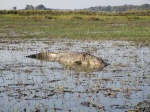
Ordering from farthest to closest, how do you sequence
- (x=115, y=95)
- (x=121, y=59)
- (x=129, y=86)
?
(x=121, y=59) < (x=129, y=86) < (x=115, y=95)

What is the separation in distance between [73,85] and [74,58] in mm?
4016

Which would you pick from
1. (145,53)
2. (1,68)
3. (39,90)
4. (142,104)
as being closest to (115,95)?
(142,104)

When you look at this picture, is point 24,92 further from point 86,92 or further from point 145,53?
point 145,53

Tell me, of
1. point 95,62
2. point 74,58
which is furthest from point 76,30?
point 95,62

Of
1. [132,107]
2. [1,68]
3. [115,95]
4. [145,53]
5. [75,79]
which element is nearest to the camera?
[132,107]

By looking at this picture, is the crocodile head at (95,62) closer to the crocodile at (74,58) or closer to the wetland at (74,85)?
the crocodile at (74,58)

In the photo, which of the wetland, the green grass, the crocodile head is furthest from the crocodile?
the green grass

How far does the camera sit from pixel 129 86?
902 centimetres

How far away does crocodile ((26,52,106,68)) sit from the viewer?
487 inches

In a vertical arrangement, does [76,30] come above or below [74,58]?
below

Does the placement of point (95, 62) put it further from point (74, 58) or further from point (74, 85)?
point (74, 85)

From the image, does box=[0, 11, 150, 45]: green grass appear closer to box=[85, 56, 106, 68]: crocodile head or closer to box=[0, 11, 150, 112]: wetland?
box=[85, 56, 106, 68]: crocodile head

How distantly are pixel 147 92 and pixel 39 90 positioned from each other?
108 inches

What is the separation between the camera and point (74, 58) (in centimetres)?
1304
